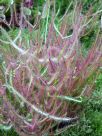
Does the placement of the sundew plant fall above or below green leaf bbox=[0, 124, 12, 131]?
above

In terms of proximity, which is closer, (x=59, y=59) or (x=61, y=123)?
(x=59, y=59)

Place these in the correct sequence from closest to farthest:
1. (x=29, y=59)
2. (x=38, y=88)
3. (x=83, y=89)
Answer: (x=29, y=59) → (x=38, y=88) → (x=83, y=89)

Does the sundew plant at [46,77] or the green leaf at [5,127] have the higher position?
the sundew plant at [46,77]

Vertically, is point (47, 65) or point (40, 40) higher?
point (40, 40)

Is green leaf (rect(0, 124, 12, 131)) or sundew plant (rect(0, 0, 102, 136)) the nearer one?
sundew plant (rect(0, 0, 102, 136))

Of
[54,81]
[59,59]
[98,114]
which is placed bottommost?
[98,114]

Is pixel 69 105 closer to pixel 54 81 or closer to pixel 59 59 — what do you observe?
pixel 54 81

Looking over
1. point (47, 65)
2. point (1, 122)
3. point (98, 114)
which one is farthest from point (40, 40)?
point (98, 114)

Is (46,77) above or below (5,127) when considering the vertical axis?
above

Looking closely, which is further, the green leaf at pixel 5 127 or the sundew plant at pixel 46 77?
the green leaf at pixel 5 127

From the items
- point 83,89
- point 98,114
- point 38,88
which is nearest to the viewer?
point 38,88
